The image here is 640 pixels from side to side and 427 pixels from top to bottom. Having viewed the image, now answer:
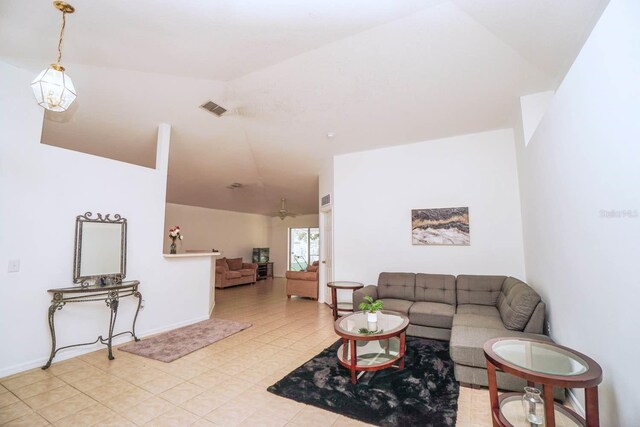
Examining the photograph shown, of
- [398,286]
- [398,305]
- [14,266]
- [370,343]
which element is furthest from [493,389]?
[14,266]

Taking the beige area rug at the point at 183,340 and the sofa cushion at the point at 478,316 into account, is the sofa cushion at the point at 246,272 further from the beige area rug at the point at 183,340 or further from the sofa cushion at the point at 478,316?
the sofa cushion at the point at 478,316

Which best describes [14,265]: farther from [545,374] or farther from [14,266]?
[545,374]

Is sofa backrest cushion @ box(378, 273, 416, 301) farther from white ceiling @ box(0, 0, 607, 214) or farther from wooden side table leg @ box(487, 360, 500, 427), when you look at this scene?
wooden side table leg @ box(487, 360, 500, 427)

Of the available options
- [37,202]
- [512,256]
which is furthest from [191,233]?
[512,256]

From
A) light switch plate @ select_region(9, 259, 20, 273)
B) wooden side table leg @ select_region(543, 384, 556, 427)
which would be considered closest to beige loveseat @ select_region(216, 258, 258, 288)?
light switch plate @ select_region(9, 259, 20, 273)

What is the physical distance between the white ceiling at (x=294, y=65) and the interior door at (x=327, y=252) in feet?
5.31

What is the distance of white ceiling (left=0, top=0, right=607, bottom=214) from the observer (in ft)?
8.09

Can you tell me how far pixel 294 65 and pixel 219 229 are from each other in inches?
297

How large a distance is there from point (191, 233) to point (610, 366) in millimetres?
9288

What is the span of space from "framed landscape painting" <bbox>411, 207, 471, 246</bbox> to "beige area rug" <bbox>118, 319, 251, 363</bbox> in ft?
10.5

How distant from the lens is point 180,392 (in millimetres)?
2436

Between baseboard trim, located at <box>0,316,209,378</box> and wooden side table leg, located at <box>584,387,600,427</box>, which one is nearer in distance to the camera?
wooden side table leg, located at <box>584,387,600,427</box>

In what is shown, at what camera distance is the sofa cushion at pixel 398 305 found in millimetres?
3811

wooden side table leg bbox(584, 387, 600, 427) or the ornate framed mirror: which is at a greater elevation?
the ornate framed mirror
